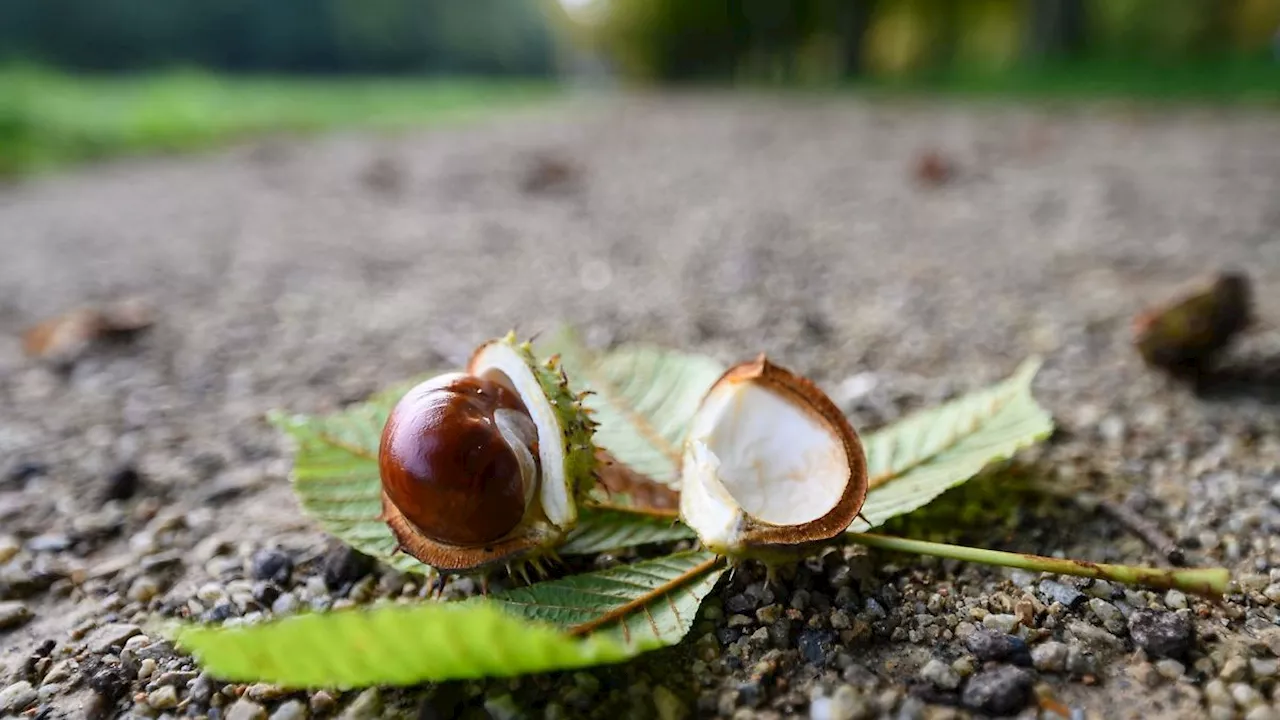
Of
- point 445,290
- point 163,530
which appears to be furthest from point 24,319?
point 163,530

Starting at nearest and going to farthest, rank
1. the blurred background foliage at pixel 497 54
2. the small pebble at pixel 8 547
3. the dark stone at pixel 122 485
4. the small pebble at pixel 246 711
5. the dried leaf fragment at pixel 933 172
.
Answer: the small pebble at pixel 246 711 → the small pebble at pixel 8 547 → the dark stone at pixel 122 485 → the dried leaf fragment at pixel 933 172 → the blurred background foliage at pixel 497 54

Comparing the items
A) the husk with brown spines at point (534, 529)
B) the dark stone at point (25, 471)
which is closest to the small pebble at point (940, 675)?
the husk with brown spines at point (534, 529)

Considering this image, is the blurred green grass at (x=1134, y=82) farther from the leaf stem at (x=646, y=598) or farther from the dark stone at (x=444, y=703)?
A: the dark stone at (x=444, y=703)

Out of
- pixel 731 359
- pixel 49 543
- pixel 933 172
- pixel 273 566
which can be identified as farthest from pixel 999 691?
pixel 933 172

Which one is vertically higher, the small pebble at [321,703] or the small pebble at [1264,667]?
the small pebble at [1264,667]

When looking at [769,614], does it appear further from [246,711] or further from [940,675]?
[246,711]
